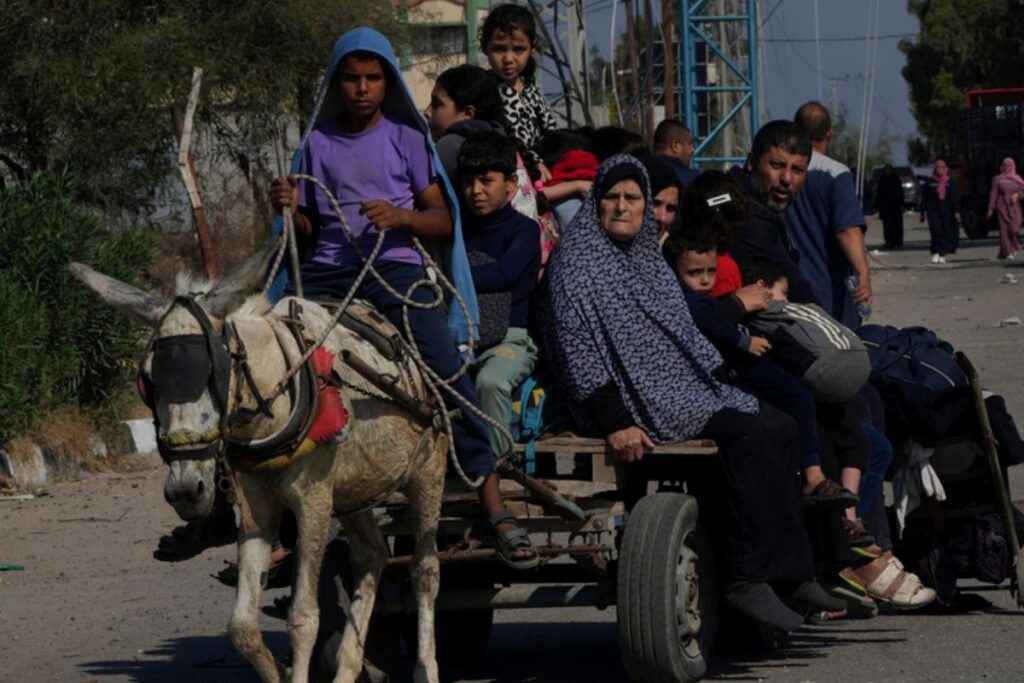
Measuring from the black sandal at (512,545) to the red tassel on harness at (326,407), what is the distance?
36.8 inches

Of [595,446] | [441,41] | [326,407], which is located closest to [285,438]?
[326,407]

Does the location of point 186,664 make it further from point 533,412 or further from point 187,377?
point 187,377

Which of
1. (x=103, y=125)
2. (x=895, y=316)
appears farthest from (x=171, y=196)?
(x=895, y=316)

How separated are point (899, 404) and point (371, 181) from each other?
9.69ft

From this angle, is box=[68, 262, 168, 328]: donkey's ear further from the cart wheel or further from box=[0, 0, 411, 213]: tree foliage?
box=[0, 0, 411, 213]: tree foliage

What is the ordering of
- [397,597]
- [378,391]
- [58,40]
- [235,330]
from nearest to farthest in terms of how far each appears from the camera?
1. [235,330]
2. [378,391]
3. [397,597]
4. [58,40]

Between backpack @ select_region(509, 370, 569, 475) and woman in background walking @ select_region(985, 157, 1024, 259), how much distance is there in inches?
1172

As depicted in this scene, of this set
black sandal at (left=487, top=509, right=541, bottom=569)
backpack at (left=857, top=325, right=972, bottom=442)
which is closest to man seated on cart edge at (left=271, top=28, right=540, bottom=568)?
black sandal at (left=487, top=509, right=541, bottom=569)

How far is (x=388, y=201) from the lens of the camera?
6.62 meters

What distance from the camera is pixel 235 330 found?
222 inches

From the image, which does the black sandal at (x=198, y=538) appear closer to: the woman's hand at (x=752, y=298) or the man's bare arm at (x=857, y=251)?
the woman's hand at (x=752, y=298)

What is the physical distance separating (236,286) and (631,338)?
6.55 ft

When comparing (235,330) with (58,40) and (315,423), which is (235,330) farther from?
(58,40)

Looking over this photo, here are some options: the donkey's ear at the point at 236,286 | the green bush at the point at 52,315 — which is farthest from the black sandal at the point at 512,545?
the green bush at the point at 52,315
